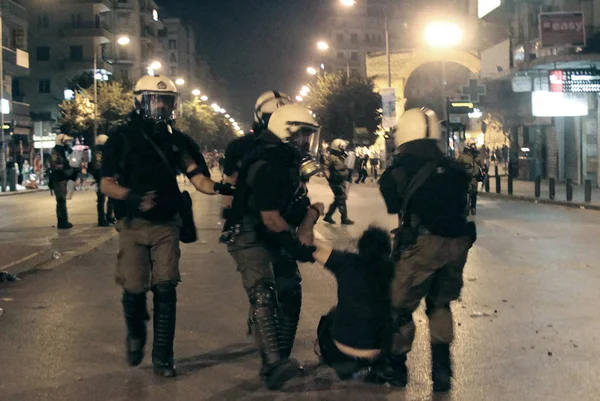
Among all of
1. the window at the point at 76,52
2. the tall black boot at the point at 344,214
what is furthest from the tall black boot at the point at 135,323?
the window at the point at 76,52

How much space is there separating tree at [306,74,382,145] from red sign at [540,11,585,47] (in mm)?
35196

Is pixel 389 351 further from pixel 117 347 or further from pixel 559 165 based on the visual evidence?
pixel 559 165

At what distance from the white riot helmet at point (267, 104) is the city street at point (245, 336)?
1.78 metres

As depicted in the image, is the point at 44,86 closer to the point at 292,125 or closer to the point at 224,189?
the point at 224,189

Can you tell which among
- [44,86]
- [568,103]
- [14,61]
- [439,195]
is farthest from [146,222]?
[44,86]

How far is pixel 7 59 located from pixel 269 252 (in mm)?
48373

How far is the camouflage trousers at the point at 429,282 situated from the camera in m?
5.08

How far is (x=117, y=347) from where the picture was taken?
641 cm

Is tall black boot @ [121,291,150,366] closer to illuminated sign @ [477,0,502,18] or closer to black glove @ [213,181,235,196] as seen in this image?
black glove @ [213,181,235,196]

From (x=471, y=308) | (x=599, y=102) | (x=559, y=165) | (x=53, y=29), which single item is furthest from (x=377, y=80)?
(x=471, y=308)

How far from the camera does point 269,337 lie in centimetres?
507

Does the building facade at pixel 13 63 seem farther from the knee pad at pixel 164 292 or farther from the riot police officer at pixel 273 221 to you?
the riot police officer at pixel 273 221

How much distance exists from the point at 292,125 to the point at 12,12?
51008 millimetres

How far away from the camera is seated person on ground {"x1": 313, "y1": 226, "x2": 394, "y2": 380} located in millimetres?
5195
